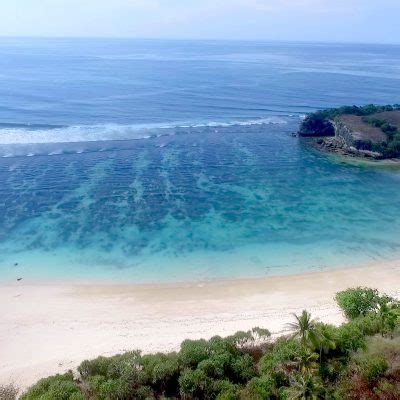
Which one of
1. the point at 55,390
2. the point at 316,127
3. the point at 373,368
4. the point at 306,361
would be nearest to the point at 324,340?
the point at 306,361

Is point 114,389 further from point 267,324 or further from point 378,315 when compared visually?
point 378,315

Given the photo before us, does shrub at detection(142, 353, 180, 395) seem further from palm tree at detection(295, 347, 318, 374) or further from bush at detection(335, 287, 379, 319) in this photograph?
bush at detection(335, 287, 379, 319)

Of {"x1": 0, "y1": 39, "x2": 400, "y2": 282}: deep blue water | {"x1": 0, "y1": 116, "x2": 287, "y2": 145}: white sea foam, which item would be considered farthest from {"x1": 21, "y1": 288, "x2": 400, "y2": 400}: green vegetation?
{"x1": 0, "y1": 116, "x2": 287, "y2": 145}: white sea foam

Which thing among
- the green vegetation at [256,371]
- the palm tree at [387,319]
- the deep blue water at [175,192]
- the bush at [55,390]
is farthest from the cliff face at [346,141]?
the bush at [55,390]

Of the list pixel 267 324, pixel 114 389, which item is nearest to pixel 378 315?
pixel 267 324

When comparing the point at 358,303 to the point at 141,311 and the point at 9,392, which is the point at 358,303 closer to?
the point at 141,311

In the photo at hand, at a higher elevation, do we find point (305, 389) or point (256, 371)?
point (305, 389)
